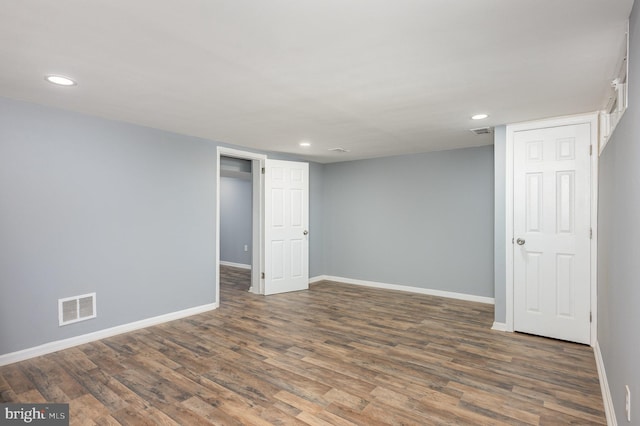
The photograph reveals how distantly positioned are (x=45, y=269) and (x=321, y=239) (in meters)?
4.34

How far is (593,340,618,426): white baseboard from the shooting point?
2064 millimetres

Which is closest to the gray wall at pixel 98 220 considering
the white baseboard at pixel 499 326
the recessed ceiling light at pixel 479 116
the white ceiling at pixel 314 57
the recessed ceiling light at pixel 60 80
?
the white ceiling at pixel 314 57

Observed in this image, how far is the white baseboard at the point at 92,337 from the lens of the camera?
2.97 metres

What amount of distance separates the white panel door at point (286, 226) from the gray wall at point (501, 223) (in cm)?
302

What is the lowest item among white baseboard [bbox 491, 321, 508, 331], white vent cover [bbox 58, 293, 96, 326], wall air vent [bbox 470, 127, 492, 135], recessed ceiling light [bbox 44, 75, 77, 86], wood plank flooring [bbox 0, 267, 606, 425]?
Answer: wood plank flooring [bbox 0, 267, 606, 425]

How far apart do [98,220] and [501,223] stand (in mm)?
4214

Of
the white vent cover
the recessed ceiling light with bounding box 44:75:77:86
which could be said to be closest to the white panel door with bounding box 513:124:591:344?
the recessed ceiling light with bounding box 44:75:77:86

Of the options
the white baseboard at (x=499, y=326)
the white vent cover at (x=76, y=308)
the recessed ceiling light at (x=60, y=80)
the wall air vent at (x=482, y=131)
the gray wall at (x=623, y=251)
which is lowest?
the white baseboard at (x=499, y=326)

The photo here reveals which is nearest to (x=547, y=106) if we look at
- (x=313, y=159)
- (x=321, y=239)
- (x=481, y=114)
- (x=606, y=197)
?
(x=481, y=114)

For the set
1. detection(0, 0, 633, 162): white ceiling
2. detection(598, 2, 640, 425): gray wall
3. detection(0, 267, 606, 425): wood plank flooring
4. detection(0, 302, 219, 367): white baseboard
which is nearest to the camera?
detection(598, 2, 640, 425): gray wall

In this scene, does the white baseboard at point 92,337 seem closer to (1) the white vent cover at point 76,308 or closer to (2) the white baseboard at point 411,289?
(1) the white vent cover at point 76,308

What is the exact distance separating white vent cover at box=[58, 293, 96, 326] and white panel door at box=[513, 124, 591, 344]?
435 cm

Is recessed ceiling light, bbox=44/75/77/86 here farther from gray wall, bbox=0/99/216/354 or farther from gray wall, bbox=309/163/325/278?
gray wall, bbox=309/163/325/278

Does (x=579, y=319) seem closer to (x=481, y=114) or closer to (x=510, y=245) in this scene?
(x=510, y=245)
